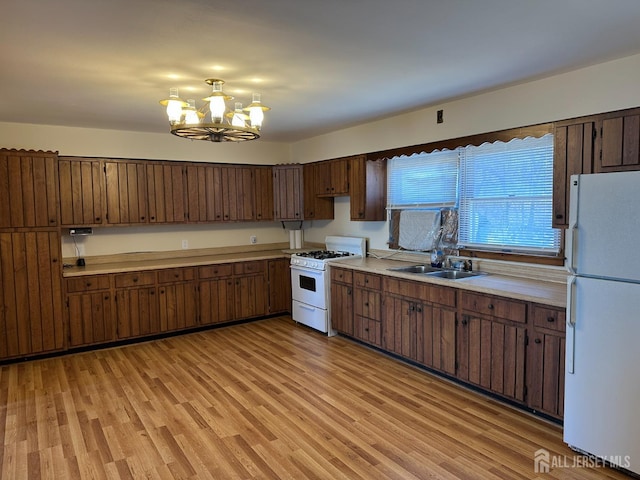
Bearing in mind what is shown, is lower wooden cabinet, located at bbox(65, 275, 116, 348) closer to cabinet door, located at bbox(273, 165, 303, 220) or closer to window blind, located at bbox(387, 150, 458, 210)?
cabinet door, located at bbox(273, 165, 303, 220)

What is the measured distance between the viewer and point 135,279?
477cm

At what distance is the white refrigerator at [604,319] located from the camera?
7.40 ft

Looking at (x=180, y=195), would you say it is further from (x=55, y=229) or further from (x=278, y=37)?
(x=278, y=37)

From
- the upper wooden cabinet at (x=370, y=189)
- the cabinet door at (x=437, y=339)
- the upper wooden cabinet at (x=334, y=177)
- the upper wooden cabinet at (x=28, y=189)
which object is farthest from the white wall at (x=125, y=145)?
the cabinet door at (x=437, y=339)

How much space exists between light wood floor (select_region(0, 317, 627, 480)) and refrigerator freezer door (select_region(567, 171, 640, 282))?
1.18 metres

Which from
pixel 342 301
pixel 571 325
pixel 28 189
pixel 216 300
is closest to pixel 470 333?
pixel 571 325

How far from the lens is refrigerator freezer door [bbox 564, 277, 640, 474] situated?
7.44 feet

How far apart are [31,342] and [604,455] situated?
4960mm

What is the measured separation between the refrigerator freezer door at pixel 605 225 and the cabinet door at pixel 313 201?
365 centimetres

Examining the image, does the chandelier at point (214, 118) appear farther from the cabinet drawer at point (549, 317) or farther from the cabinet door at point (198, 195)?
the cabinet drawer at point (549, 317)

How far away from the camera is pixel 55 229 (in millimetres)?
4328

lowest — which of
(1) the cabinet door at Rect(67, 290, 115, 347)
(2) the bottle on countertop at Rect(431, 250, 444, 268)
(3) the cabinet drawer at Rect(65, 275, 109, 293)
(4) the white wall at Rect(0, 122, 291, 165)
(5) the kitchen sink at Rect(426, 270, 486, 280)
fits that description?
(1) the cabinet door at Rect(67, 290, 115, 347)

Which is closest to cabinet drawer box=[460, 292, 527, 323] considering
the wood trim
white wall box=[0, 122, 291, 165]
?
the wood trim

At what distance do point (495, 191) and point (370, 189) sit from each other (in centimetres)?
154
